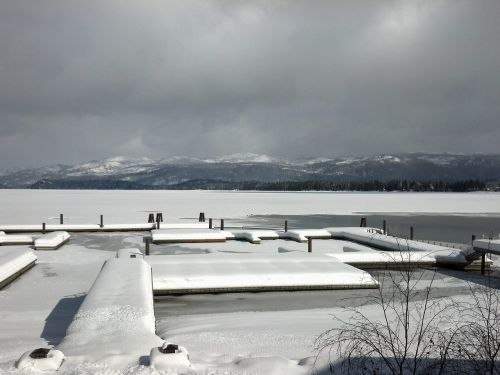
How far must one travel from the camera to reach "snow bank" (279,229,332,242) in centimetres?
2884

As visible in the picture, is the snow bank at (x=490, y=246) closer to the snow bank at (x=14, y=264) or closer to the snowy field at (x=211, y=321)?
the snowy field at (x=211, y=321)

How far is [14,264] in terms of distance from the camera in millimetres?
17016

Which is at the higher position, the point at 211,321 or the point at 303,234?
the point at 303,234

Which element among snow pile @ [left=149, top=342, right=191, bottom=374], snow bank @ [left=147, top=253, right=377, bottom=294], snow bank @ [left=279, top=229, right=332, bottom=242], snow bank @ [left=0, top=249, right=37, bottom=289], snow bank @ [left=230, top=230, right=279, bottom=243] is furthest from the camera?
snow bank @ [left=279, top=229, right=332, bottom=242]

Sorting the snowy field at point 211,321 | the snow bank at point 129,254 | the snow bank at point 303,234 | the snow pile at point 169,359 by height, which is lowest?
the snowy field at point 211,321

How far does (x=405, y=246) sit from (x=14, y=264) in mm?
17812

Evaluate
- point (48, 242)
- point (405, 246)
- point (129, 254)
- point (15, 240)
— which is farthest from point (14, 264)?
point (405, 246)

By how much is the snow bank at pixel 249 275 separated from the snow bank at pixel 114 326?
2.01 meters

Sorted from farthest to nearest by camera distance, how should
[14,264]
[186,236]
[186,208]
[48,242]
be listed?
[186,208] < [186,236] < [48,242] < [14,264]

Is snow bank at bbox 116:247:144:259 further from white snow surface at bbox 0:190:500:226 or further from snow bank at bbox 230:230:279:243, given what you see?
white snow surface at bbox 0:190:500:226

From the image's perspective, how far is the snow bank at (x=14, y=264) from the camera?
15.7 metres

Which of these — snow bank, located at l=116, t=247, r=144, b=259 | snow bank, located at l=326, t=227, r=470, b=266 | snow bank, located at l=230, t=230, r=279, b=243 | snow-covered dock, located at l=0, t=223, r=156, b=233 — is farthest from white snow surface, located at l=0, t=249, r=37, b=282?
snow-covered dock, located at l=0, t=223, r=156, b=233

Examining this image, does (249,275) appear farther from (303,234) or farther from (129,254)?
(303,234)

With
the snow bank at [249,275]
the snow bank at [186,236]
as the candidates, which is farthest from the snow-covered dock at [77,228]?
the snow bank at [249,275]
